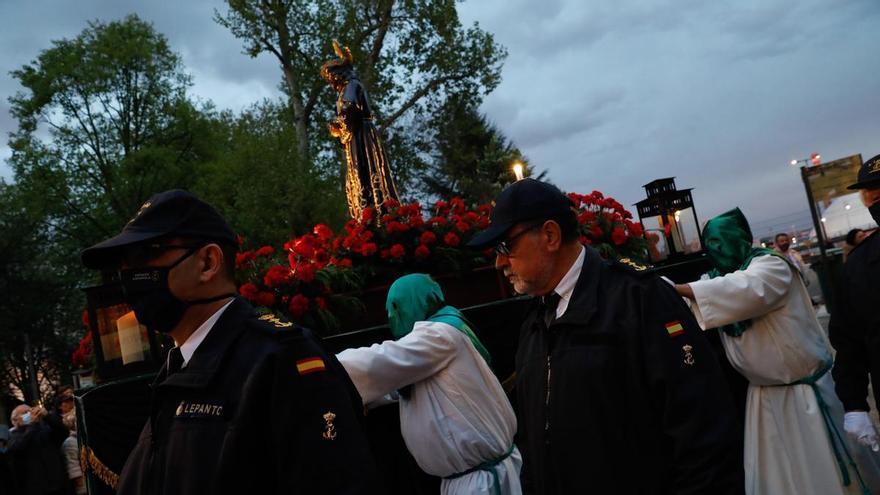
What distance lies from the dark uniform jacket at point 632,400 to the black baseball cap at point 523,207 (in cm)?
29

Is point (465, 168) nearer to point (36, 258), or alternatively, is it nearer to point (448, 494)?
point (36, 258)

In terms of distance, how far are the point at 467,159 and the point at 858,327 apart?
109ft

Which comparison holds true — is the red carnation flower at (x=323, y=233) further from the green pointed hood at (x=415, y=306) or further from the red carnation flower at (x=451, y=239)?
the green pointed hood at (x=415, y=306)

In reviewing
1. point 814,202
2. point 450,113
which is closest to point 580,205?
point 814,202

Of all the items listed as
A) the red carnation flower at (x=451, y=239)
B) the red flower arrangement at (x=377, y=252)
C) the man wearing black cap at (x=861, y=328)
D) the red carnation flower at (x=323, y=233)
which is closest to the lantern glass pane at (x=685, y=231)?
the red flower arrangement at (x=377, y=252)

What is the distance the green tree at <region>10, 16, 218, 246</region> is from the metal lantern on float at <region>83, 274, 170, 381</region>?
85.2ft

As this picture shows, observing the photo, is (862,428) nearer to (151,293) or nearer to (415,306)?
(415,306)

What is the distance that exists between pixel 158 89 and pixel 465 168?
1616cm

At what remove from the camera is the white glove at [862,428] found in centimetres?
396

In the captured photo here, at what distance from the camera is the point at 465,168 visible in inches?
1463

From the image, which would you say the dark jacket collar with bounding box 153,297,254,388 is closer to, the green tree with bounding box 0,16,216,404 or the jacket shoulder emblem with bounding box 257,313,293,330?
the jacket shoulder emblem with bounding box 257,313,293,330

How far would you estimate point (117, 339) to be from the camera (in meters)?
4.35

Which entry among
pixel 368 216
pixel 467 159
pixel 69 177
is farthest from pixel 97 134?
pixel 368 216

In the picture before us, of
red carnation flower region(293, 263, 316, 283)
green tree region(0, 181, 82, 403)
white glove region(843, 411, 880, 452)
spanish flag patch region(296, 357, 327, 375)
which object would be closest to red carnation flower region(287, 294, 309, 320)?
red carnation flower region(293, 263, 316, 283)
